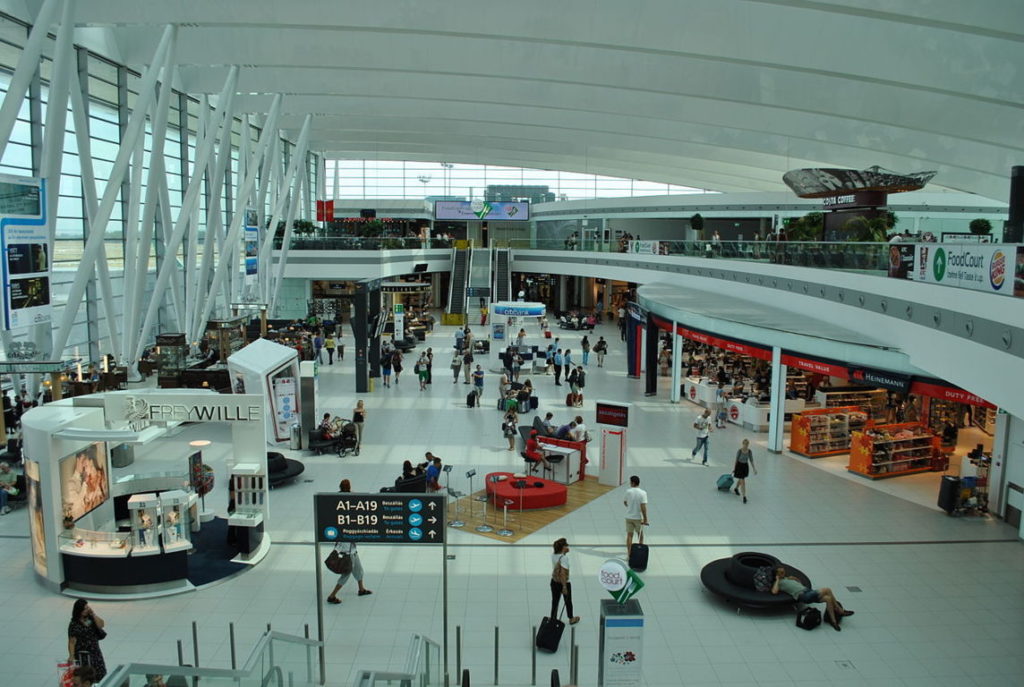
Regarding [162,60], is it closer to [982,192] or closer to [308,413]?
[308,413]

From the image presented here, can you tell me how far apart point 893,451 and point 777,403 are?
2.70 meters

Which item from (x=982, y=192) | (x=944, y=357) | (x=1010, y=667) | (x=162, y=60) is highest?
(x=162, y=60)

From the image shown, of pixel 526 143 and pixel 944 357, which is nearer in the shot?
pixel 944 357

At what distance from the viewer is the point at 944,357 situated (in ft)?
38.4

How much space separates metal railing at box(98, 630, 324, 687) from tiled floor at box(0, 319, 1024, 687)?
1.17m

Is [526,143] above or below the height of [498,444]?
above

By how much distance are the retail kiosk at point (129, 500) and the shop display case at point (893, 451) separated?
40.2 ft

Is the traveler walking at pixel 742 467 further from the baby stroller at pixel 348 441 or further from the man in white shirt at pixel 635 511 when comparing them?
the baby stroller at pixel 348 441

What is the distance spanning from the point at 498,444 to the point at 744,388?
27.6ft

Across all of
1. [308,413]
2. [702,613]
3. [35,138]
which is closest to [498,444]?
[308,413]

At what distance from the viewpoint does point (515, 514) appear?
14.4 meters

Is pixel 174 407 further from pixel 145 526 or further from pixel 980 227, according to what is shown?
pixel 980 227

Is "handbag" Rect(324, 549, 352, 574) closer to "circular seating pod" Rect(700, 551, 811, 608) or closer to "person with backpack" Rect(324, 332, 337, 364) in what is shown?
"circular seating pod" Rect(700, 551, 811, 608)

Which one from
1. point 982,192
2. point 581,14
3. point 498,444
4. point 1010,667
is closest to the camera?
point 1010,667
